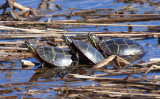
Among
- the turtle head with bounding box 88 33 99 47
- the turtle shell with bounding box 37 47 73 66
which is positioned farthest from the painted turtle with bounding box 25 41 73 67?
the turtle head with bounding box 88 33 99 47

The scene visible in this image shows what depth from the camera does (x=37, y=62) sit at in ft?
25.9

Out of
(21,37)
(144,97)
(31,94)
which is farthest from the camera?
(21,37)

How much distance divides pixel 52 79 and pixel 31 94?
3.58 ft

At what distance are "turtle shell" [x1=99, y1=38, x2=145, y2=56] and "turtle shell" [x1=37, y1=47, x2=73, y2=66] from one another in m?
1.48

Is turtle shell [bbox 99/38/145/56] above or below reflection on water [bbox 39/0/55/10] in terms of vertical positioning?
below

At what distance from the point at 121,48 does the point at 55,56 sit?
7.23 ft

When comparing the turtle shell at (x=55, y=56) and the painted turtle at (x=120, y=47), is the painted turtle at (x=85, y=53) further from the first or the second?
the painted turtle at (x=120, y=47)

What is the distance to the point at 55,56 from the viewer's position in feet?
24.1

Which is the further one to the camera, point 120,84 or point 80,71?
point 80,71

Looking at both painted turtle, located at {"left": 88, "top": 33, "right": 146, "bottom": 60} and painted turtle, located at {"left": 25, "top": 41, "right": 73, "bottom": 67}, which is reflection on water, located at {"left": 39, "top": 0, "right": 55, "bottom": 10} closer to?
painted turtle, located at {"left": 88, "top": 33, "right": 146, "bottom": 60}

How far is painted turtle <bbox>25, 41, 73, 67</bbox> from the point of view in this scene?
23.8 feet

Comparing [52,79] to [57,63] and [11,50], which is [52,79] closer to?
[57,63]

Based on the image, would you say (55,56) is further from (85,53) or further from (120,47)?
(120,47)

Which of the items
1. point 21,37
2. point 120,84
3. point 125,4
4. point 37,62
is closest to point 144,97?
point 120,84
